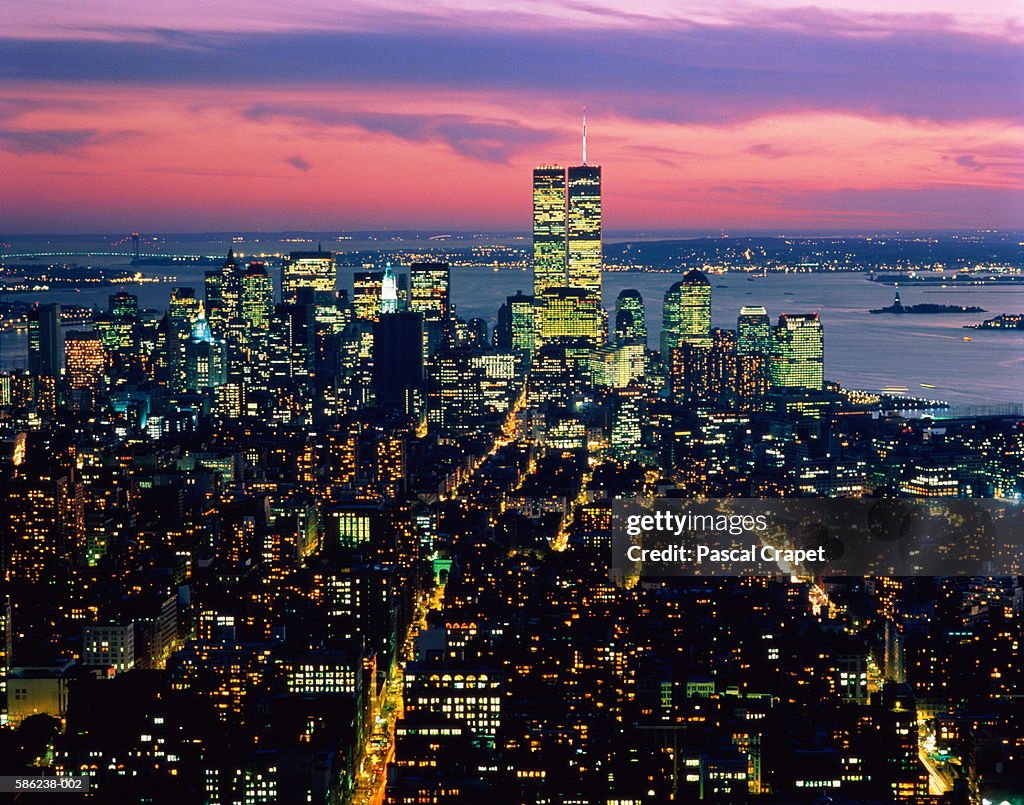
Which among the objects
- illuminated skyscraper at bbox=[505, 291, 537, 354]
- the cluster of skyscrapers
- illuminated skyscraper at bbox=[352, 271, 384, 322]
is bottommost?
the cluster of skyscrapers

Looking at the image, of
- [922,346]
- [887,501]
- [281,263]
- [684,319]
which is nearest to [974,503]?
[887,501]

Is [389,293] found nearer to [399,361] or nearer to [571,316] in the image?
[571,316]

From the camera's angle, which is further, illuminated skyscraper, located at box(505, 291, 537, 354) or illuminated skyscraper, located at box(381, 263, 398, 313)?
illuminated skyscraper, located at box(505, 291, 537, 354)

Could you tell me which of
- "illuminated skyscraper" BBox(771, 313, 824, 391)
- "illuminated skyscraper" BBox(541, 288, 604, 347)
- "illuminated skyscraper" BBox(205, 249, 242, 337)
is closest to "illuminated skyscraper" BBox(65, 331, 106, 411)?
"illuminated skyscraper" BBox(205, 249, 242, 337)

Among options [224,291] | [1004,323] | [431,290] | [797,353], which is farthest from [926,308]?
[224,291]

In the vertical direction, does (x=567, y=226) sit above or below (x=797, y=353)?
above

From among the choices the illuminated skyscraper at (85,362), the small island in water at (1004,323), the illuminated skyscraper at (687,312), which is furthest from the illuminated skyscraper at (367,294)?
→ the small island in water at (1004,323)

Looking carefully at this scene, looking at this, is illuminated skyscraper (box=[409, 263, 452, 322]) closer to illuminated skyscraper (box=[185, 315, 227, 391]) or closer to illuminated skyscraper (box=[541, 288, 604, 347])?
illuminated skyscraper (box=[541, 288, 604, 347])
